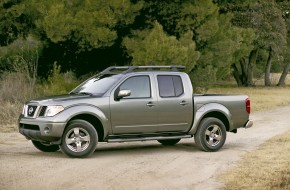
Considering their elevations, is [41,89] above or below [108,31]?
below

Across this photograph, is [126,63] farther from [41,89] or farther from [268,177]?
[268,177]

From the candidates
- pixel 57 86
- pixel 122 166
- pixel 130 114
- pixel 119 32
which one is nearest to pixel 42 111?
pixel 130 114

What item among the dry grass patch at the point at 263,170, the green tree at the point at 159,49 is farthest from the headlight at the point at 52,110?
the green tree at the point at 159,49

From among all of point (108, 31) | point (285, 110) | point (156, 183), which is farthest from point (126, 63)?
point (156, 183)

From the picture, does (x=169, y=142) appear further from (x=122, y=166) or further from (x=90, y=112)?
(x=122, y=166)

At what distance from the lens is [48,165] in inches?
438

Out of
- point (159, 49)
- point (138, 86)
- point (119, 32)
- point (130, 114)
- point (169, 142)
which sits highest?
point (119, 32)

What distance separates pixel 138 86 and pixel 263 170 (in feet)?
11.3

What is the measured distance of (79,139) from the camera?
472 inches

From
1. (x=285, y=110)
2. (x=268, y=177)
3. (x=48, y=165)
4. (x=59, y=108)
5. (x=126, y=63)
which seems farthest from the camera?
(x=285, y=110)

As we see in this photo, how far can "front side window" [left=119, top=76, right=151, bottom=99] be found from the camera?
12.8 metres

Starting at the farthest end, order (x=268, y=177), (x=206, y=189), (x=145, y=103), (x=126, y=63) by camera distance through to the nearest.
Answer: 1. (x=126, y=63)
2. (x=145, y=103)
3. (x=268, y=177)
4. (x=206, y=189)

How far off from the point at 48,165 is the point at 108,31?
11.9 metres

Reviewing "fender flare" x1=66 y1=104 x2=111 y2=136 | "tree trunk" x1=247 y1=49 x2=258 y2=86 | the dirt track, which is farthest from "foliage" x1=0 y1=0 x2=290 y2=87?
"tree trunk" x1=247 y1=49 x2=258 y2=86
